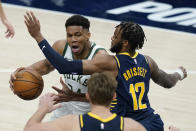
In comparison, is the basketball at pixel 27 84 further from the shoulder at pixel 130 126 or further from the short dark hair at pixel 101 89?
the shoulder at pixel 130 126

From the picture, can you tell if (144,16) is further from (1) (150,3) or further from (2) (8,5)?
(2) (8,5)

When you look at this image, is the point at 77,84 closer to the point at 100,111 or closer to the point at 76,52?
the point at 76,52

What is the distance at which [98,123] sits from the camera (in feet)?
13.5

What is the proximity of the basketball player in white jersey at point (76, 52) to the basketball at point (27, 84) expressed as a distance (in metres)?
0.07

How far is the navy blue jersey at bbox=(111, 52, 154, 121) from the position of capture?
5316mm

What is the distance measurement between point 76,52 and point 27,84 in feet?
2.23

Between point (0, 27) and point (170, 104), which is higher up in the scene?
point (0, 27)

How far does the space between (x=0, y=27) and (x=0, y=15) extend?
511 centimetres

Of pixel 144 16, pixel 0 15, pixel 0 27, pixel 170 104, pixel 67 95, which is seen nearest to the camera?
pixel 67 95

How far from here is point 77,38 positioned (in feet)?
19.5

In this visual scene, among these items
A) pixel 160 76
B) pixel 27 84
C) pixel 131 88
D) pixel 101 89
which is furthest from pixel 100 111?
pixel 27 84

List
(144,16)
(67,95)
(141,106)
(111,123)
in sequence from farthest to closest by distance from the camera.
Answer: (144,16)
(67,95)
(141,106)
(111,123)

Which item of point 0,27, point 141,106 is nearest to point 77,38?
point 141,106

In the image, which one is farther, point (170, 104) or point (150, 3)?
point (150, 3)
